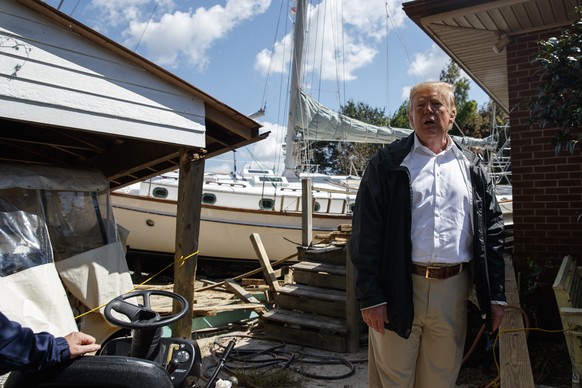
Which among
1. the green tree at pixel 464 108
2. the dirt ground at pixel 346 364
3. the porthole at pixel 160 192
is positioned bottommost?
the dirt ground at pixel 346 364

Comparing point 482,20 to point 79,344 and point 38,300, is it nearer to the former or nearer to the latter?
point 79,344

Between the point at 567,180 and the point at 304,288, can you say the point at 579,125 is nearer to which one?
the point at 567,180

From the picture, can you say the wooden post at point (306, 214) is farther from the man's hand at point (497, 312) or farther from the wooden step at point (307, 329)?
the man's hand at point (497, 312)

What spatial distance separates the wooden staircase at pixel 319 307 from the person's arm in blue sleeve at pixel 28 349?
12.6 ft

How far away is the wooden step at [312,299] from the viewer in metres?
5.73

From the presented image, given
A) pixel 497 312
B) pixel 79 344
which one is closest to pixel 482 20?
pixel 497 312

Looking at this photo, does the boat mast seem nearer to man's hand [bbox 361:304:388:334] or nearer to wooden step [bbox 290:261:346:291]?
wooden step [bbox 290:261:346:291]

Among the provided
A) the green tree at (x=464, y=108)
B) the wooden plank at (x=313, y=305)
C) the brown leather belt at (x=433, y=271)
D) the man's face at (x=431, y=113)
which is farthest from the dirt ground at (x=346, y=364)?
the green tree at (x=464, y=108)

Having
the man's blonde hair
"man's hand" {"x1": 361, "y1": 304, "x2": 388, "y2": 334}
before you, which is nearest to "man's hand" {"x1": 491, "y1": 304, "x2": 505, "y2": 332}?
→ "man's hand" {"x1": 361, "y1": 304, "x2": 388, "y2": 334}

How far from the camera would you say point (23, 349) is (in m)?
1.73

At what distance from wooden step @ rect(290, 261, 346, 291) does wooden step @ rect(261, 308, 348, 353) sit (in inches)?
19.5

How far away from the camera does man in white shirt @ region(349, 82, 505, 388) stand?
226cm

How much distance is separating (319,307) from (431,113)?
13.1 ft

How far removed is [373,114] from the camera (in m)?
44.4
